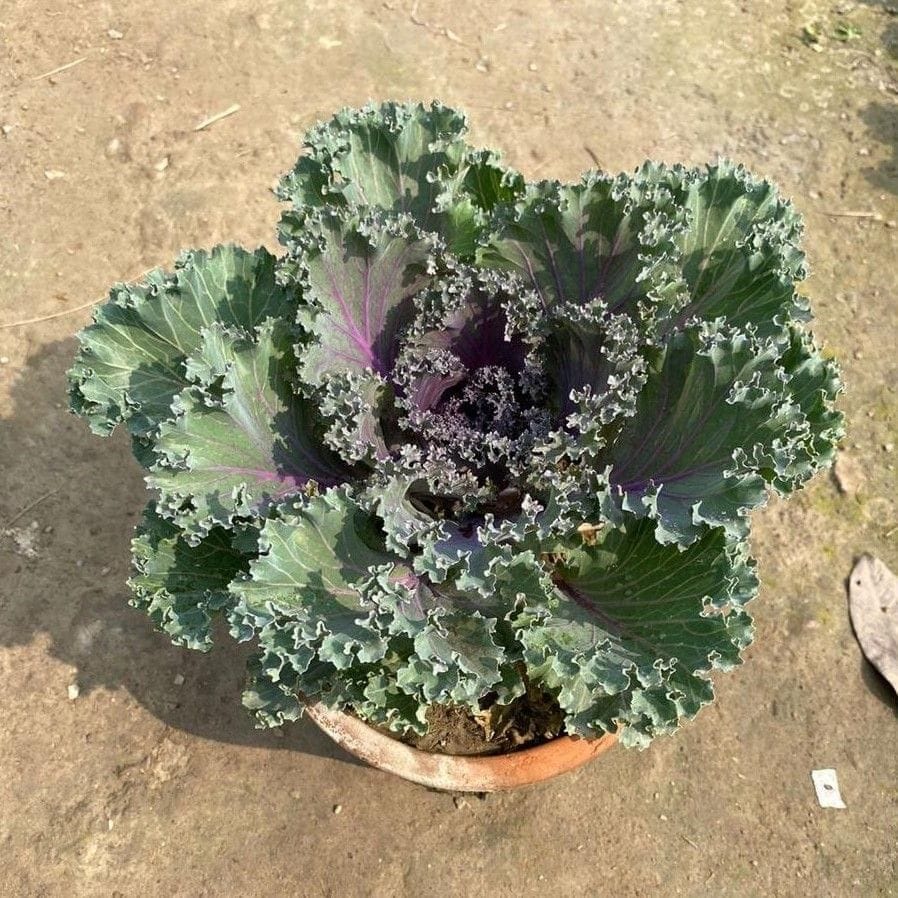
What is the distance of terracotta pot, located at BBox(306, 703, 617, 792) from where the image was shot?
2.79m

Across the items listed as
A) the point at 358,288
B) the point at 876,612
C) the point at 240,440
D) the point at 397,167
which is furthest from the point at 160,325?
the point at 876,612

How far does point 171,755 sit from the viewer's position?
11.6 feet

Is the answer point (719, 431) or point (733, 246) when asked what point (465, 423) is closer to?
point (719, 431)

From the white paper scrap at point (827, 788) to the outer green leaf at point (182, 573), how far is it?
8.28 feet

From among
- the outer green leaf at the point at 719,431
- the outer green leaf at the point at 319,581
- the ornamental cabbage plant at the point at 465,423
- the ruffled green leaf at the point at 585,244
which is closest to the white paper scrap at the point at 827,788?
the ornamental cabbage plant at the point at 465,423

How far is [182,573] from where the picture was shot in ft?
8.35

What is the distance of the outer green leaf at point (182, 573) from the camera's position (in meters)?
2.46

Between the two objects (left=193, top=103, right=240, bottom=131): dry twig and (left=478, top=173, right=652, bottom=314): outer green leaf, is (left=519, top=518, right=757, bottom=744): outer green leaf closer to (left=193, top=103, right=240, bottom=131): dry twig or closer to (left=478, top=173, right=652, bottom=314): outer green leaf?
(left=478, top=173, right=652, bottom=314): outer green leaf

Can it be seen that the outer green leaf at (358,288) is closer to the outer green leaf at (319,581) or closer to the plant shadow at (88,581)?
the outer green leaf at (319,581)

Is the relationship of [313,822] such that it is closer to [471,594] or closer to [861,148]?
[471,594]

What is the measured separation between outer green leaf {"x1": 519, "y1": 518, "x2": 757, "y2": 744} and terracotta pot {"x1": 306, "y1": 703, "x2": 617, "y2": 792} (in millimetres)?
457

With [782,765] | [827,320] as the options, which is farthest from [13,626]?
[827,320]

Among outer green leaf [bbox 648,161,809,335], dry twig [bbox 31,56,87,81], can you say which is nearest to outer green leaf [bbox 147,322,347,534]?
outer green leaf [bbox 648,161,809,335]

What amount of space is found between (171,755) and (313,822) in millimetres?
633
